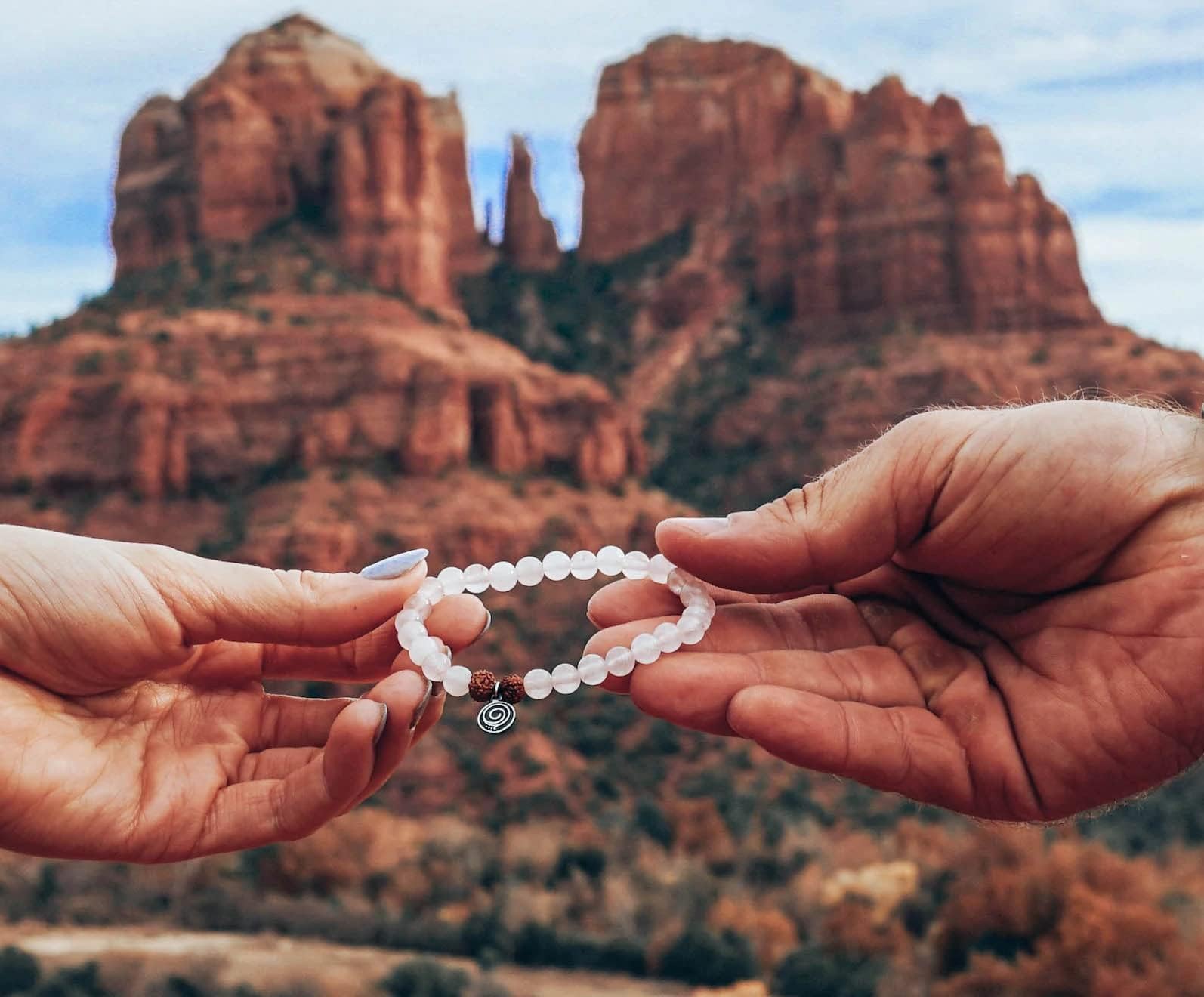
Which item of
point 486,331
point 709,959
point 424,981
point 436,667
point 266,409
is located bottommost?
point 709,959

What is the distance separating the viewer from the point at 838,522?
602 cm

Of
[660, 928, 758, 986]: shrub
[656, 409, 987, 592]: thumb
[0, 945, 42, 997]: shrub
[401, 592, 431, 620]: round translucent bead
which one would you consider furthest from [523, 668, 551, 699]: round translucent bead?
[660, 928, 758, 986]: shrub

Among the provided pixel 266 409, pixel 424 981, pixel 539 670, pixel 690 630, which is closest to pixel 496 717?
pixel 539 670

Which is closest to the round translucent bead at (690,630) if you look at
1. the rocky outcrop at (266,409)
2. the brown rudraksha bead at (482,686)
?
the brown rudraksha bead at (482,686)

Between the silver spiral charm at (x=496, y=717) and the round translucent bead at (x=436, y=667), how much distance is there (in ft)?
0.73

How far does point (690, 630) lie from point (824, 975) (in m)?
25.4

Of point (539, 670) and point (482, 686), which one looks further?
point (482, 686)

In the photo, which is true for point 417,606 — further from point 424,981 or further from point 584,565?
point 424,981

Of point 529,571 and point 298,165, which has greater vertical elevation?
point 298,165

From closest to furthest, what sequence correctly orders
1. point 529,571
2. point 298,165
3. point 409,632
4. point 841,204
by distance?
1. point 409,632
2. point 529,571
3. point 298,165
4. point 841,204

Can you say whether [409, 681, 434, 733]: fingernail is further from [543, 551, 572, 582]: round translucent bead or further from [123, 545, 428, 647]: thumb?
[543, 551, 572, 582]: round translucent bead

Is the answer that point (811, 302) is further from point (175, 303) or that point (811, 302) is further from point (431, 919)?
point (431, 919)

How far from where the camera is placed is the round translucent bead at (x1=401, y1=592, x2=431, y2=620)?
20.3 ft

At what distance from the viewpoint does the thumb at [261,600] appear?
5988 mm
